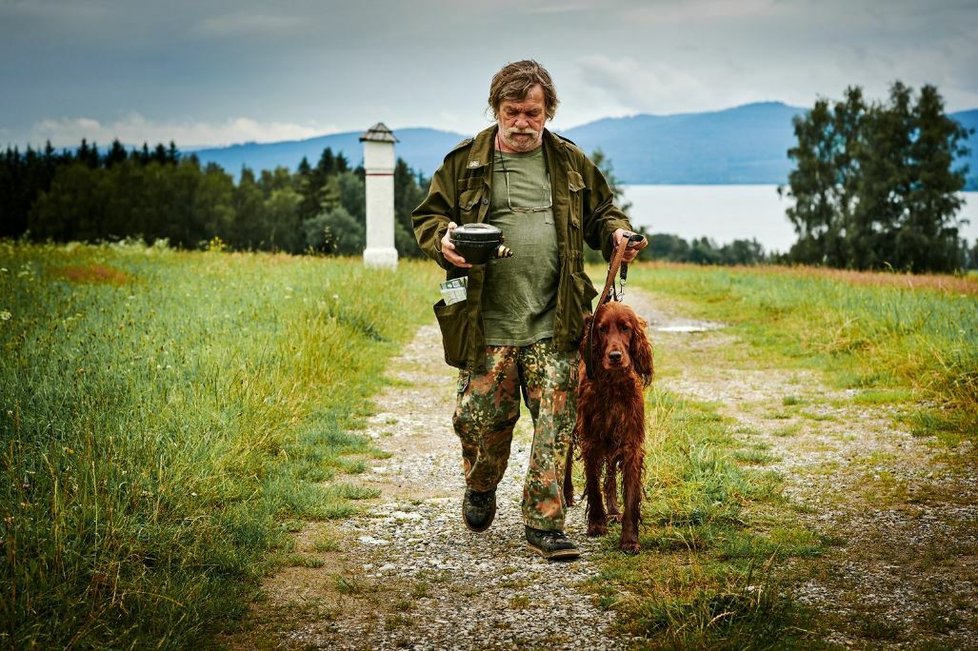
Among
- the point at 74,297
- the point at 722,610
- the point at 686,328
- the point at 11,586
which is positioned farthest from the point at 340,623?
the point at 686,328

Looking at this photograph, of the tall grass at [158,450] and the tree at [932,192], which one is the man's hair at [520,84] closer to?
the tall grass at [158,450]

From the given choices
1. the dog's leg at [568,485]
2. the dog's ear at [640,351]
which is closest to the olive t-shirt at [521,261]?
the dog's ear at [640,351]

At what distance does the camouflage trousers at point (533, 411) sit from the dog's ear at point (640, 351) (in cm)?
32

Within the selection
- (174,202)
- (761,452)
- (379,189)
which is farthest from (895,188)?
(174,202)

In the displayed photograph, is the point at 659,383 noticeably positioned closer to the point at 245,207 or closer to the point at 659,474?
the point at 659,474

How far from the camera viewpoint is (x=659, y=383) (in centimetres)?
953

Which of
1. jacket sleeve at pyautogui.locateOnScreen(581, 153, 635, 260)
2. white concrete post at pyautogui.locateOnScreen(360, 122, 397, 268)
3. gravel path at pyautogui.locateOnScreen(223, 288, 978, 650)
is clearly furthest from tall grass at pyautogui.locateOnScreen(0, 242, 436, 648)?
white concrete post at pyautogui.locateOnScreen(360, 122, 397, 268)

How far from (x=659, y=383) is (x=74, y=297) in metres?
6.65

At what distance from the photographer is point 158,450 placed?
499 centimetres

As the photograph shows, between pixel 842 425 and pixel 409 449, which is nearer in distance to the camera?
pixel 409 449

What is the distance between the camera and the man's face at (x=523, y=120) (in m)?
4.54

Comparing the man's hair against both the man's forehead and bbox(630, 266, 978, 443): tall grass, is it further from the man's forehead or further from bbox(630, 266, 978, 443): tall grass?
bbox(630, 266, 978, 443): tall grass

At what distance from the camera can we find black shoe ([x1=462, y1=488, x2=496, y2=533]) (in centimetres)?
497

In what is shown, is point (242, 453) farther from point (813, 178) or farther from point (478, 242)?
point (813, 178)
